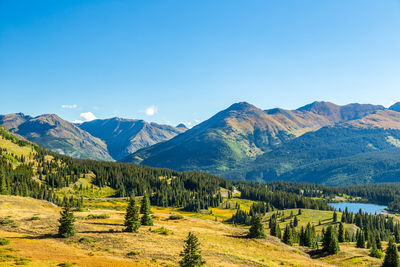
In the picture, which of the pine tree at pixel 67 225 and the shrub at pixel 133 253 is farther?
the pine tree at pixel 67 225

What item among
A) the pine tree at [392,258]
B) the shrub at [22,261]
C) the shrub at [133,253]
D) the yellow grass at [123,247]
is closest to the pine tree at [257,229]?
the yellow grass at [123,247]

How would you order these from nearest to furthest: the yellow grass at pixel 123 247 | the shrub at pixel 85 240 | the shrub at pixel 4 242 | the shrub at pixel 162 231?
the yellow grass at pixel 123 247 < the shrub at pixel 4 242 < the shrub at pixel 85 240 < the shrub at pixel 162 231

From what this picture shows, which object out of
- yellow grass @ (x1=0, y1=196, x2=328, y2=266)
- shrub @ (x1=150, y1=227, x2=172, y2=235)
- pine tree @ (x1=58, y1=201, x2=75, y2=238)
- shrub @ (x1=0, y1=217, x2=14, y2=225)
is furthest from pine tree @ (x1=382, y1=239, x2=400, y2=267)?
shrub @ (x1=0, y1=217, x2=14, y2=225)

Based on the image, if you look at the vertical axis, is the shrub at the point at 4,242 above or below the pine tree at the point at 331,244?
above

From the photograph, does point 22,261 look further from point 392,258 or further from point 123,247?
point 392,258

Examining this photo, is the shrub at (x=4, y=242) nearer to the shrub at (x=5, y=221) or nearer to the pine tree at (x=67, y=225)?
the pine tree at (x=67, y=225)

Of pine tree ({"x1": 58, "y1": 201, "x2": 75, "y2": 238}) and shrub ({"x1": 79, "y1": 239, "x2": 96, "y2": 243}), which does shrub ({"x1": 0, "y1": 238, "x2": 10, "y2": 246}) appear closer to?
pine tree ({"x1": 58, "y1": 201, "x2": 75, "y2": 238})

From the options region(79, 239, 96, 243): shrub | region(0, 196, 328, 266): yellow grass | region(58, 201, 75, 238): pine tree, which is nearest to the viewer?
region(0, 196, 328, 266): yellow grass

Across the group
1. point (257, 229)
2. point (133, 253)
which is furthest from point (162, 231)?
point (257, 229)

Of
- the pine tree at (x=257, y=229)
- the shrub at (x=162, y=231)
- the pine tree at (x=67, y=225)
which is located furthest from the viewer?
the pine tree at (x=257, y=229)

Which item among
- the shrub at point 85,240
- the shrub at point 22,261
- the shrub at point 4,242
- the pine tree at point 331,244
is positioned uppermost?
the shrub at point 4,242

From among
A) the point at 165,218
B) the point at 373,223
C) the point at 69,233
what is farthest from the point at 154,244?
the point at 373,223

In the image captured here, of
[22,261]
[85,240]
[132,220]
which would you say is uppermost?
[132,220]

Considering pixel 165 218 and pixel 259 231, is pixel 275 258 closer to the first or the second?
pixel 259 231
